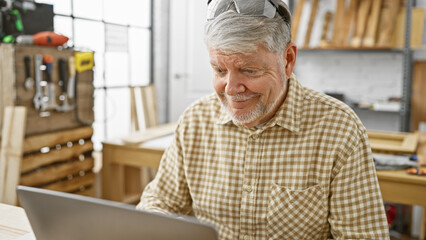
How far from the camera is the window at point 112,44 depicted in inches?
129

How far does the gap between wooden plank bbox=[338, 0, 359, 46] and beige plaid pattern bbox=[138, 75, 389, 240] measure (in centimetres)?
305

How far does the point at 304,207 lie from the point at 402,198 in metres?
0.84

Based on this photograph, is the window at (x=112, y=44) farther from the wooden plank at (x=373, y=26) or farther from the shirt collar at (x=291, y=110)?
the shirt collar at (x=291, y=110)

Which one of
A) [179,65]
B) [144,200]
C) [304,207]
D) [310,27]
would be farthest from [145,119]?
[304,207]

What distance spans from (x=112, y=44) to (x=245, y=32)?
3016 millimetres

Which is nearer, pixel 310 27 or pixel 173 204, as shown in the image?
pixel 173 204

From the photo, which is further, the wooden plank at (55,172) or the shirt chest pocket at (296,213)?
the wooden plank at (55,172)

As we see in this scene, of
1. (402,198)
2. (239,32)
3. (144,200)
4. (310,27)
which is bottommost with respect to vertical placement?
(402,198)

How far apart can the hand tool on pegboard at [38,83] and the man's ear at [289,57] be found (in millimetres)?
1478

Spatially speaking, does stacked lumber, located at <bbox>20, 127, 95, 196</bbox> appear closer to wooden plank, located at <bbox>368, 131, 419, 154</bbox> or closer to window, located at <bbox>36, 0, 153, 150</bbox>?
window, located at <bbox>36, 0, 153, 150</bbox>

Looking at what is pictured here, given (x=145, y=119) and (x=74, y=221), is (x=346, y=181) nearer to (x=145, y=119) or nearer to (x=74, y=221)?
(x=74, y=221)

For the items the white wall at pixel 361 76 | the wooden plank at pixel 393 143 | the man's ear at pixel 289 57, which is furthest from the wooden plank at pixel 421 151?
the white wall at pixel 361 76

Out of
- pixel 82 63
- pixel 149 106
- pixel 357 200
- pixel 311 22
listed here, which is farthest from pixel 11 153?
pixel 311 22

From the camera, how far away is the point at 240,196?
113 centimetres
